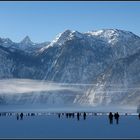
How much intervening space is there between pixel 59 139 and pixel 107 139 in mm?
5080

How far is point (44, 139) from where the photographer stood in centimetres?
5103

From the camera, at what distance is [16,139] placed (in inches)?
2014

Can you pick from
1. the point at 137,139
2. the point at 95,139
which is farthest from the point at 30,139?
the point at 137,139

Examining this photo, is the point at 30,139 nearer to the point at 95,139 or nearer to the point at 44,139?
the point at 44,139

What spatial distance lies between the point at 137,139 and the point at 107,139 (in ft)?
10.3

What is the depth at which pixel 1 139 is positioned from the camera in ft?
166

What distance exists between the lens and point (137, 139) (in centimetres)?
4925

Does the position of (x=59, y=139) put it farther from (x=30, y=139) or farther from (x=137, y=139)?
(x=137, y=139)

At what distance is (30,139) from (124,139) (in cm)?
993

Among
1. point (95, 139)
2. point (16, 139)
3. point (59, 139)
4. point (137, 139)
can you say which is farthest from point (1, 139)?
point (137, 139)

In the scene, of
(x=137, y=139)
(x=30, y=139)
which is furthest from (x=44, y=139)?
(x=137, y=139)

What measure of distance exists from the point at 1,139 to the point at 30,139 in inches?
120

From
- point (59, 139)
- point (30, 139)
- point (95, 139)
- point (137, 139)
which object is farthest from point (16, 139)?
point (137, 139)

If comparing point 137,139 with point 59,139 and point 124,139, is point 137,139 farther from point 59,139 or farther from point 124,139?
point 59,139
